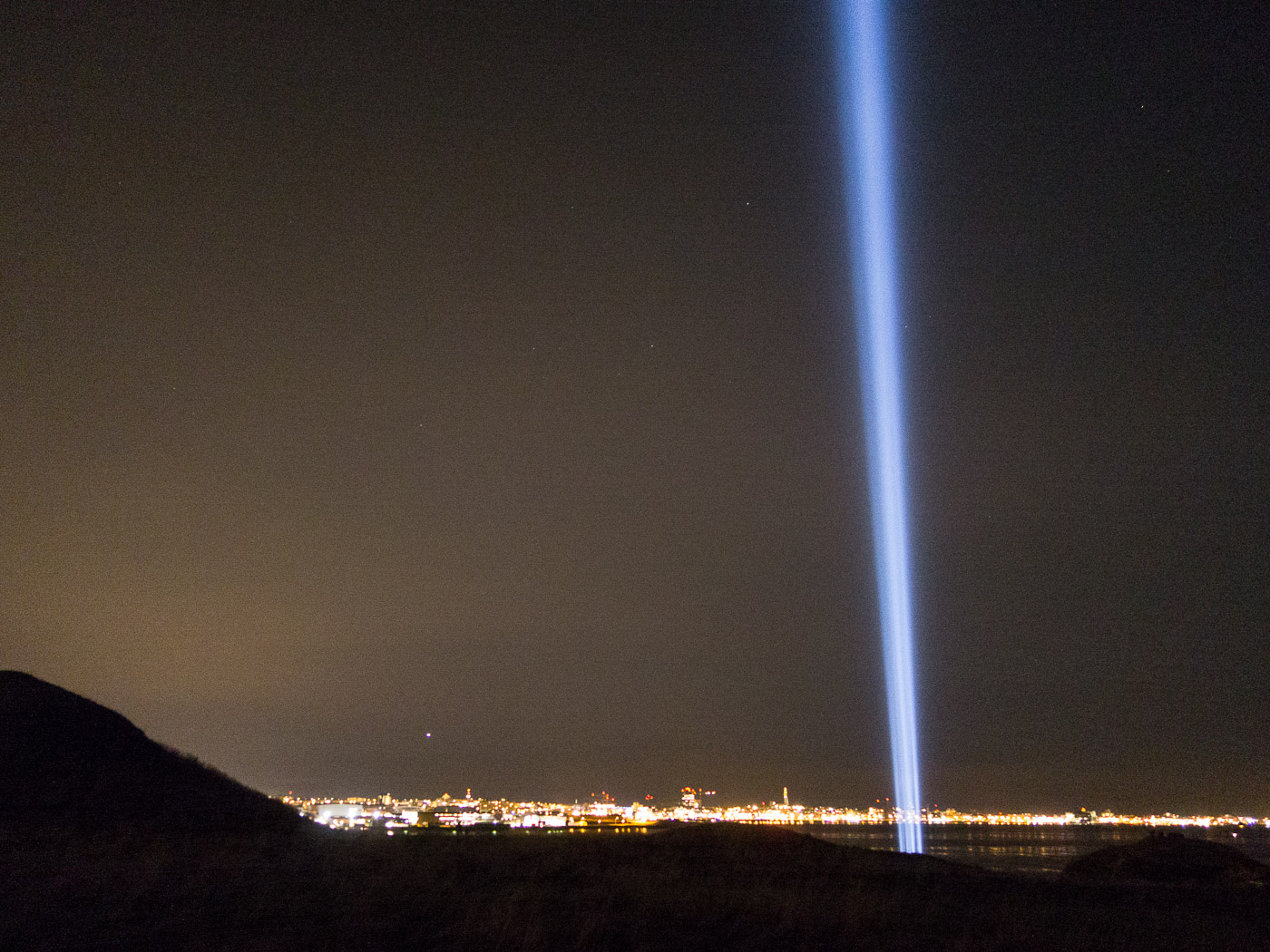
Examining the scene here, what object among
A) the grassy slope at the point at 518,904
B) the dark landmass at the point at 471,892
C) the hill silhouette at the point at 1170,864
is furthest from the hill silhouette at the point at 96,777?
the hill silhouette at the point at 1170,864

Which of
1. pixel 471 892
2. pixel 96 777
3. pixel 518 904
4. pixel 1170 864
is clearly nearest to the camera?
pixel 518 904

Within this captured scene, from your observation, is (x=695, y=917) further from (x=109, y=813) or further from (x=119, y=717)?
(x=119, y=717)

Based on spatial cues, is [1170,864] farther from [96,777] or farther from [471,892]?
[96,777]

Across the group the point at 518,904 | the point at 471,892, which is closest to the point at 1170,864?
the point at 471,892

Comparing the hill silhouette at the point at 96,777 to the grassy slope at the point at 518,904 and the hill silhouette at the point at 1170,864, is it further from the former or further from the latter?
the hill silhouette at the point at 1170,864

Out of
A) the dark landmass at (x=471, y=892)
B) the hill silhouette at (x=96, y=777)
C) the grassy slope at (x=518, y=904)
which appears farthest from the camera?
the hill silhouette at (x=96, y=777)

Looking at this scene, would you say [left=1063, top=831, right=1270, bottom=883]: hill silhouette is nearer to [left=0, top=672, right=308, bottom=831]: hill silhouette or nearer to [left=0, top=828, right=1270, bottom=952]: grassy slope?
[left=0, top=828, right=1270, bottom=952]: grassy slope
